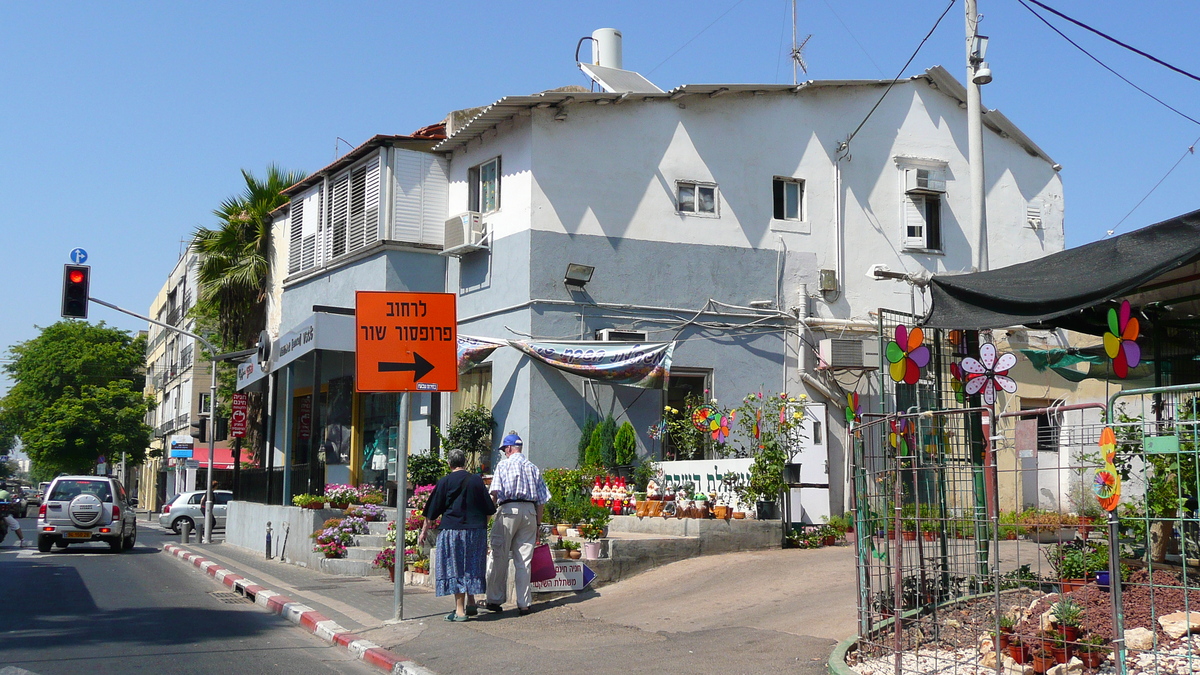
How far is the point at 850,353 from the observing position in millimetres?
18969

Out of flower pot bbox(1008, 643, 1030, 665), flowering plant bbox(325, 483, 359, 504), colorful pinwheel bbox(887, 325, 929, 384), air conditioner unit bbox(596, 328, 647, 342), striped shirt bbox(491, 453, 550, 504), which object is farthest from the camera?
flowering plant bbox(325, 483, 359, 504)

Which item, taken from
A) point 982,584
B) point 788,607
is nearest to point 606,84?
point 788,607

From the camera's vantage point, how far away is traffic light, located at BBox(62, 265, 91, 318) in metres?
20.9

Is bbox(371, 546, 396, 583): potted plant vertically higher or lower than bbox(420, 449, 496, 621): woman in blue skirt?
lower

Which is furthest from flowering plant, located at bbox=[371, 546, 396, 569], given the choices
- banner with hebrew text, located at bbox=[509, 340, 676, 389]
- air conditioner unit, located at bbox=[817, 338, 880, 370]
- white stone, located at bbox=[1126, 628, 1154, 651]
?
white stone, located at bbox=[1126, 628, 1154, 651]

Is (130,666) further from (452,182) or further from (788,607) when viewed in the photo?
(452,182)

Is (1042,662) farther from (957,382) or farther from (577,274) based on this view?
(577,274)

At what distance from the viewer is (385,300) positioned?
11250 mm

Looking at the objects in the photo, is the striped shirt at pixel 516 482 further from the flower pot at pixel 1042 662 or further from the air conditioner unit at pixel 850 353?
the air conditioner unit at pixel 850 353

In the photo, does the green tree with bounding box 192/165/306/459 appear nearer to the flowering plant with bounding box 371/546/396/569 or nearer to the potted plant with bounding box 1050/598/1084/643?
the flowering plant with bounding box 371/546/396/569

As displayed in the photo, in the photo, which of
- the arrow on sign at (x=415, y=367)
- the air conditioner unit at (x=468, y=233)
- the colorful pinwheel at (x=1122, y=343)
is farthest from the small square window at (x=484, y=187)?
the colorful pinwheel at (x=1122, y=343)

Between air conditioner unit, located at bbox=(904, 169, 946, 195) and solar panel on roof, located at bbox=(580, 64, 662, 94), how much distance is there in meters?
5.15

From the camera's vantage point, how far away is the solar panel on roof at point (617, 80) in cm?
2009

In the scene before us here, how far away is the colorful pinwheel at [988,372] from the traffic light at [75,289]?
17994mm
